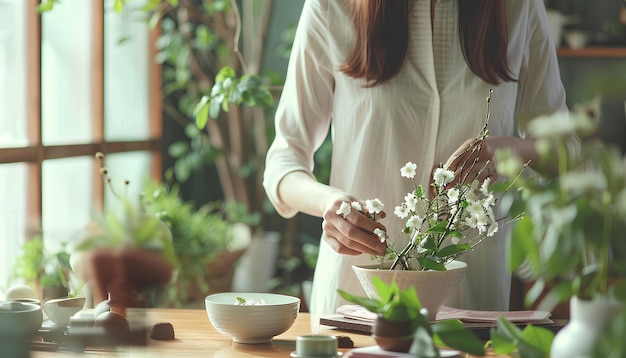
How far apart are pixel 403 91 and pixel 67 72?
1.98 meters

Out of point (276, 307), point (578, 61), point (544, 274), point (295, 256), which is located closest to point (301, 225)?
point (295, 256)

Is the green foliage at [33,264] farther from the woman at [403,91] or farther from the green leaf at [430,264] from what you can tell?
the green leaf at [430,264]

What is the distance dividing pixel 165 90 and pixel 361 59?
2.65 m

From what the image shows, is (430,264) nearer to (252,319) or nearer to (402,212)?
(402,212)

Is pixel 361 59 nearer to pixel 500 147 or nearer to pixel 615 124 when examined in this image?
pixel 500 147

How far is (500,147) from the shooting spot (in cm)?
178

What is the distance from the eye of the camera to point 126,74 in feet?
13.6

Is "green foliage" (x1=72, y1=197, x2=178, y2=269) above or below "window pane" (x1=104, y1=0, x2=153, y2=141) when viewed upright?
below

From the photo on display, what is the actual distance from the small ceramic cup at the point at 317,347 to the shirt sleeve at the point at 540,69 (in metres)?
0.87

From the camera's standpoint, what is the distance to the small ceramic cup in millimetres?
1305

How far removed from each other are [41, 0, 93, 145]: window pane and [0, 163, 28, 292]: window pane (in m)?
0.32

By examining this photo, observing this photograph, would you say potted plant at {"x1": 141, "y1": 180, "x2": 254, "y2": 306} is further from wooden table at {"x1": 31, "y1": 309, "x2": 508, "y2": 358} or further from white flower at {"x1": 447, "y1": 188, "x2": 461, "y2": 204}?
white flower at {"x1": 447, "y1": 188, "x2": 461, "y2": 204}

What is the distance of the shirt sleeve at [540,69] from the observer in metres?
1.97

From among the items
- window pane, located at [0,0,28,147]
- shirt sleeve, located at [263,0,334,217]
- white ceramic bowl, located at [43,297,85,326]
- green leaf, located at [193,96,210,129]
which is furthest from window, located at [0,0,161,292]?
white ceramic bowl, located at [43,297,85,326]
